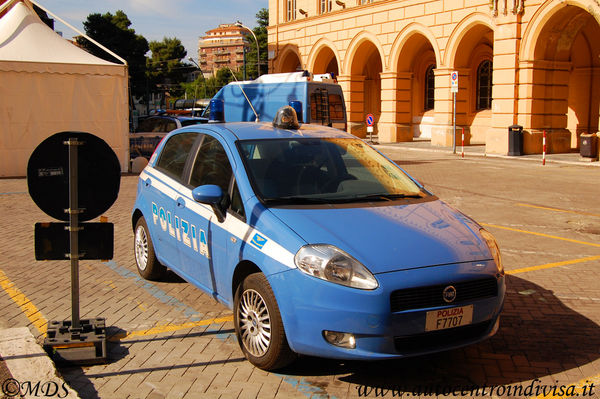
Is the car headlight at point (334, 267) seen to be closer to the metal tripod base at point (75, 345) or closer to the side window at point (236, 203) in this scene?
the side window at point (236, 203)

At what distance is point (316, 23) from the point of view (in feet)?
120

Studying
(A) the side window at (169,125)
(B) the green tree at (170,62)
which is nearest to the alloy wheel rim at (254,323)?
(A) the side window at (169,125)

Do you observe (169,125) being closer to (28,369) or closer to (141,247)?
(141,247)

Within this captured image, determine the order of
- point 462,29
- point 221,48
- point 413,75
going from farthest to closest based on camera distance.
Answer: point 221,48 < point 413,75 < point 462,29

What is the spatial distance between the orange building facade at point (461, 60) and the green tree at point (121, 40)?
3108cm

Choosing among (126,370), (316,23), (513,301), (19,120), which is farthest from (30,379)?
(316,23)

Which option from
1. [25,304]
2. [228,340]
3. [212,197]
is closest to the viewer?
[212,197]

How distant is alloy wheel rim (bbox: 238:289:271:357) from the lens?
4.23 m

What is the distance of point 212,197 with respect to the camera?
15.4 feet

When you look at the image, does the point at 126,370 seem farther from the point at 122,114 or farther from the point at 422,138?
the point at 422,138

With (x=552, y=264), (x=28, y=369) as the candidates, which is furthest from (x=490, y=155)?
(x=28, y=369)

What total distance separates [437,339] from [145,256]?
11.5 ft

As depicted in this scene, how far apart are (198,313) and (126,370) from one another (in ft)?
4.15

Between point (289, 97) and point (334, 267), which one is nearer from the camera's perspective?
point (334, 267)
